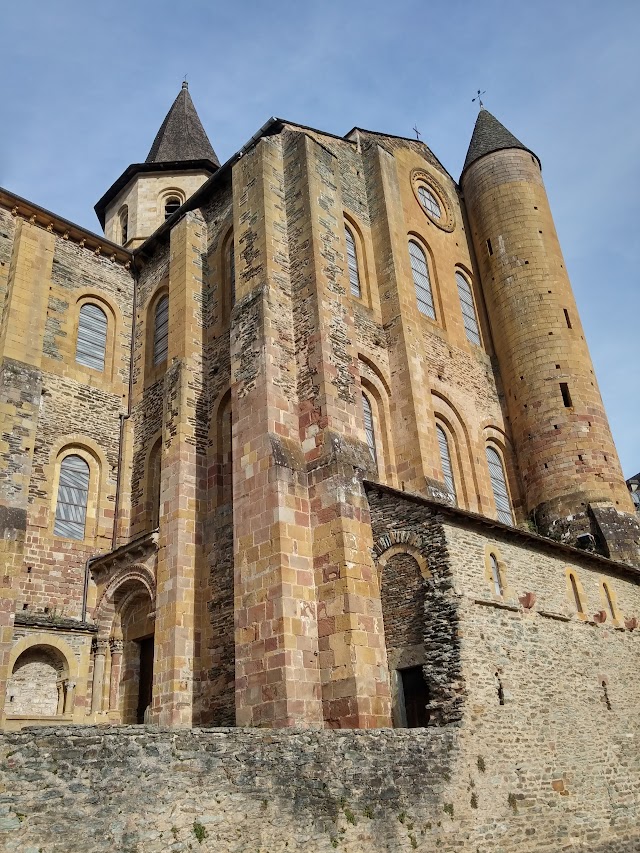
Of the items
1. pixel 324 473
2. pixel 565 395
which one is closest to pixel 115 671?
pixel 324 473

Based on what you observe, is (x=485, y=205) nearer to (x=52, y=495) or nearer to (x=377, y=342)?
(x=377, y=342)

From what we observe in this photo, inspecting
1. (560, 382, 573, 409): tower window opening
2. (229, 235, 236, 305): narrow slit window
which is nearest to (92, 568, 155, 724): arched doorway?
(229, 235, 236, 305): narrow slit window

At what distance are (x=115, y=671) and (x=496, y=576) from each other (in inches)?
317

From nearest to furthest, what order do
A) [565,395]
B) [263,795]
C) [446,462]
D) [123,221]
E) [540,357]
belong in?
[263,795]
[446,462]
[565,395]
[540,357]
[123,221]

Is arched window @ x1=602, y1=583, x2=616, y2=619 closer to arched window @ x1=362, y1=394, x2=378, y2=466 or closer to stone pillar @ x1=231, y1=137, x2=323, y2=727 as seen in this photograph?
arched window @ x1=362, y1=394, x2=378, y2=466

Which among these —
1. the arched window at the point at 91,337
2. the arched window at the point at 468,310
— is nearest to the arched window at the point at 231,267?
the arched window at the point at 91,337

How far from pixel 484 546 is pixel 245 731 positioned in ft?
17.1

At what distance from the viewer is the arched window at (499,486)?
1781 centimetres

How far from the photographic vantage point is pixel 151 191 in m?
25.1

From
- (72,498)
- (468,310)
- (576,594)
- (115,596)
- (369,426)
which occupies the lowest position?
(576,594)

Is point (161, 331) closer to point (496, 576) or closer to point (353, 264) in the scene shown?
point (353, 264)

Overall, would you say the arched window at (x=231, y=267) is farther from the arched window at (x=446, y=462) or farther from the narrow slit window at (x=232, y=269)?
the arched window at (x=446, y=462)

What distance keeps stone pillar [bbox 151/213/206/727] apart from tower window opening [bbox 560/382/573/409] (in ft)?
31.5

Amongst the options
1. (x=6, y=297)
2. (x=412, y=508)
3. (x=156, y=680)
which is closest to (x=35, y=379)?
(x=6, y=297)
